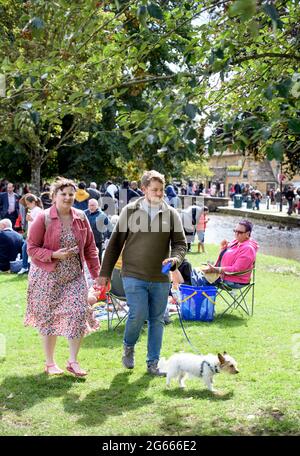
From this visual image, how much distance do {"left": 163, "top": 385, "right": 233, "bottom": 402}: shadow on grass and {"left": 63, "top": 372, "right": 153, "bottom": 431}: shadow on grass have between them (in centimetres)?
25

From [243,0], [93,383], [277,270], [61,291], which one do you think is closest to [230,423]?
[93,383]

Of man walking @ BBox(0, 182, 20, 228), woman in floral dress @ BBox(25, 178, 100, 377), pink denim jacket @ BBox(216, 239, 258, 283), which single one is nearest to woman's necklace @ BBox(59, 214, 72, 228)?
woman in floral dress @ BBox(25, 178, 100, 377)

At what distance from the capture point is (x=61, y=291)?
5895mm

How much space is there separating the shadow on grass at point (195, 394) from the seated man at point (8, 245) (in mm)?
7567

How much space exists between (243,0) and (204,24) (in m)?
3.07

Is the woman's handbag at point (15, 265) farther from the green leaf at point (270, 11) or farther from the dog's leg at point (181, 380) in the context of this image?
the green leaf at point (270, 11)

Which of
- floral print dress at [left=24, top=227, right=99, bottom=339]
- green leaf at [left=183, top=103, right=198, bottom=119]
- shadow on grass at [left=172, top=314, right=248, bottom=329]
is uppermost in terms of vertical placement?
green leaf at [left=183, top=103, right=198, bottom=119]

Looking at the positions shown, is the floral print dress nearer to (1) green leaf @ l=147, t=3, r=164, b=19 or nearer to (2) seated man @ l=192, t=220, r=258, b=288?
(1) green leaf @ l=147, t=3, r=164, b=19

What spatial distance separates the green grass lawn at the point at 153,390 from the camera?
4.75 metres

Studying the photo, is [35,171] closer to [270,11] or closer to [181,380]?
[181,380]

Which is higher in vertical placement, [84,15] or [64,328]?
[84,15]

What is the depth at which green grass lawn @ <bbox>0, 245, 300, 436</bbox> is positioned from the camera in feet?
15.6

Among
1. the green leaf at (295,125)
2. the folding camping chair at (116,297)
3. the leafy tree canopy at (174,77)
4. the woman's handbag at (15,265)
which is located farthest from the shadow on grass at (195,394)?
the woman's handbag at (15,265)
